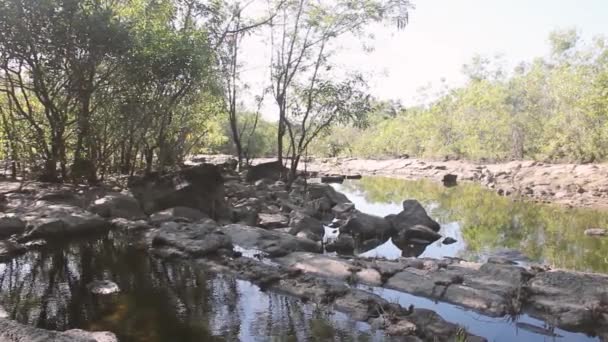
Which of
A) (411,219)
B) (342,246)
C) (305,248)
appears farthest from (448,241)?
(305,248)

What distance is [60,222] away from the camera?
37.5ft

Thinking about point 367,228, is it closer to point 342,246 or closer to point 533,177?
point 342,246

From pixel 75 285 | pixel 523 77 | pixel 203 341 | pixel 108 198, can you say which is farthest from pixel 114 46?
pixel 523 77

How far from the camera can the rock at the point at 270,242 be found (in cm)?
1087

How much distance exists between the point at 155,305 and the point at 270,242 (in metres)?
A: 3.89

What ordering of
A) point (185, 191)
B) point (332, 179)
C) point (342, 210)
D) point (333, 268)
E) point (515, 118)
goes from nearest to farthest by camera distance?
point (333, 268) < point (185, 191) < point (342, 210) < point (332, 179) < point (515, 118)

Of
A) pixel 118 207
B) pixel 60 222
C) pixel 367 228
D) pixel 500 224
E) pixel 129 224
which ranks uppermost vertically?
pixel 118 207

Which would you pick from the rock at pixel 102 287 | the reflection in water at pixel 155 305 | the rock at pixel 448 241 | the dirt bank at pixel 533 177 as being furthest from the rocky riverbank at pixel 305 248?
the dirt bank at pixel 533 177

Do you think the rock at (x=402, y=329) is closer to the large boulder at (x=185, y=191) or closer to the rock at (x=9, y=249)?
the rock at (x=9, y=249)

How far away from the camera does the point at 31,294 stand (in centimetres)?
796

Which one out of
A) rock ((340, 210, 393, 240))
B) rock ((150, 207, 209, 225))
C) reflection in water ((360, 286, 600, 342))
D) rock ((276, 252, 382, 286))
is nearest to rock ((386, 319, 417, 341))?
reflection in water ((360, 286, 600, 342))

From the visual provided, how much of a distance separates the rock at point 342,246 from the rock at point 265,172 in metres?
11.2

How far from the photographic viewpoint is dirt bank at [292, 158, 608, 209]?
23281mm

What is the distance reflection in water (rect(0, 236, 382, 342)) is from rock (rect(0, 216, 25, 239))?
134 centimetres
